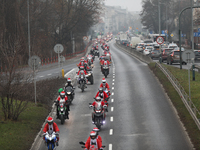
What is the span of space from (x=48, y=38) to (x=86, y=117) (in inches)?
2099

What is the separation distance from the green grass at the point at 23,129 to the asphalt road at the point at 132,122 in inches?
34.1

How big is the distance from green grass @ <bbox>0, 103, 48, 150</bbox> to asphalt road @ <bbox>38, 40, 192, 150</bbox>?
2.84 feet

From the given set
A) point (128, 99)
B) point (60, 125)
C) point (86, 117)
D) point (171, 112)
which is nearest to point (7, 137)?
point (60, 125)

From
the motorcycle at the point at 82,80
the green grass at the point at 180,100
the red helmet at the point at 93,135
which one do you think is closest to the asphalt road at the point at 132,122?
the green grass at the point at 180,100

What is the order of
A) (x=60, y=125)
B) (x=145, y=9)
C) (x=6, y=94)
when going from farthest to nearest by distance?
(x=145, y=9), (x=60, y=125), (x=6, y=94)

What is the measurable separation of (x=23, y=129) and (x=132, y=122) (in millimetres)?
5529

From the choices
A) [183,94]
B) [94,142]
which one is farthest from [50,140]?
[183,94]

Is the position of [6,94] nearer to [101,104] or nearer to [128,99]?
[101,104]

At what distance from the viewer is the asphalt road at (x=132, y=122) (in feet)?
54.6

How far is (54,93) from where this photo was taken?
28.2m

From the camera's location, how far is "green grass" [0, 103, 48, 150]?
610 inches

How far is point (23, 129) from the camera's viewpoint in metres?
18.0

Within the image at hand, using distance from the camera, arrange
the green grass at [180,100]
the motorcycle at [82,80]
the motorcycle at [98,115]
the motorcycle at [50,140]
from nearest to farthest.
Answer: the motorcycle at [50,140]
the green grass at [180,100]
the motorcycle at [98,115]
the motorcycle at [82,80]

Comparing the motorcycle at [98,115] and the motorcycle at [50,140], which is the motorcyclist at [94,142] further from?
the motorcycle at [98,115]
